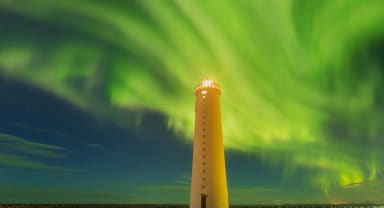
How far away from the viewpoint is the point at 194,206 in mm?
31078

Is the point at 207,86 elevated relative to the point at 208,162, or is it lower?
elevated

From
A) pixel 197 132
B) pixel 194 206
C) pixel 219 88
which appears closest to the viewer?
pixel 194 206

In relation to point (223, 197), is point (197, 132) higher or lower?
higher

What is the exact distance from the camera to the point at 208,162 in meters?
31.5

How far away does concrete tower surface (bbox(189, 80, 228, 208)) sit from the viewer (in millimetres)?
31016

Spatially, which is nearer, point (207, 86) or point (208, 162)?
point (208, 162)

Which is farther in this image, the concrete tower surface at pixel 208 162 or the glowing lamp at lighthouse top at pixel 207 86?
the glowing lamp at lighthouse top at pixel 207 86

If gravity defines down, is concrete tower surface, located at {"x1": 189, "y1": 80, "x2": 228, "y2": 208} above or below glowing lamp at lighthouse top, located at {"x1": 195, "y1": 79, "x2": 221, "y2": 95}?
below

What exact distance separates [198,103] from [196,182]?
28.7ft

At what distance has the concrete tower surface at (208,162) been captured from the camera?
3102cm

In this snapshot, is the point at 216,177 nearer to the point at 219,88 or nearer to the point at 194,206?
the point at 194,206

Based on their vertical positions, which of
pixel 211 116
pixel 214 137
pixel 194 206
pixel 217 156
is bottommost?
pixel 194 206

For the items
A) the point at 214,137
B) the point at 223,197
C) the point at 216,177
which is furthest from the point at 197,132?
the point at 223,197

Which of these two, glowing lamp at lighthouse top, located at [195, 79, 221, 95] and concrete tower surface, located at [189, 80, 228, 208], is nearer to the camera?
concrete tower surface, located at [189, 80, 228, 208]
